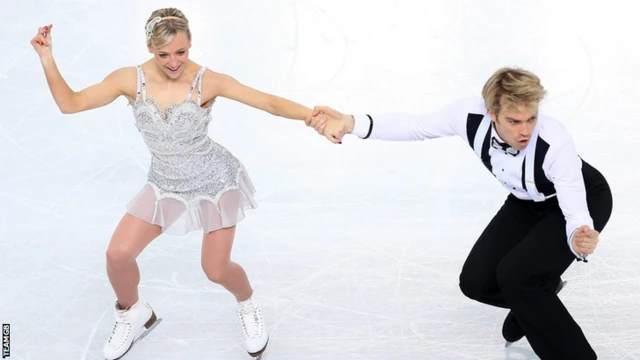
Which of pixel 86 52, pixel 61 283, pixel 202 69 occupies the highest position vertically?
pixel 202 69

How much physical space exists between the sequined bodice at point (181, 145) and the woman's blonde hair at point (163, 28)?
208 millimetres

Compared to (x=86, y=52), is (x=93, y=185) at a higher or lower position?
lower

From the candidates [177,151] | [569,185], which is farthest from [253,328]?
[569,185]

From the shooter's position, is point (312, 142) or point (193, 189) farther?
point (312, 142)

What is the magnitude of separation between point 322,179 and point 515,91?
225 cm

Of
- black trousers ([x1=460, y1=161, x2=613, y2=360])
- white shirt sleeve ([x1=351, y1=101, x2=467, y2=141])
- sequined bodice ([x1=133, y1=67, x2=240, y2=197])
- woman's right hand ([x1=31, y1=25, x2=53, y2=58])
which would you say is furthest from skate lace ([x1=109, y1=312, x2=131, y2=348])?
black trousers ([x1=460, y1=161, x2=613, y2=360])

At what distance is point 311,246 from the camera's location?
4.47m

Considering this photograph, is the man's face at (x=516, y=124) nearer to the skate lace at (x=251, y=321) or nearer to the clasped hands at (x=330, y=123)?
the clasped hands at (x=330, y=123)

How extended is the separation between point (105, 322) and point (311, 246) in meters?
1.15

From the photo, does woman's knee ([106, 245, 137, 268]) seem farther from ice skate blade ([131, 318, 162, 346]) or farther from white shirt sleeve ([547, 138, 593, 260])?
white shirt sleeve ([547, 138, 593, 260])

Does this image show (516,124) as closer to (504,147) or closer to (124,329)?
(504,147)

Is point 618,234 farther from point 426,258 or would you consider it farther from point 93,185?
point 93,185

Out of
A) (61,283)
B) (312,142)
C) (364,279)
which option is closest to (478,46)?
(312,142)

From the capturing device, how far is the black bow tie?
3156 mm
